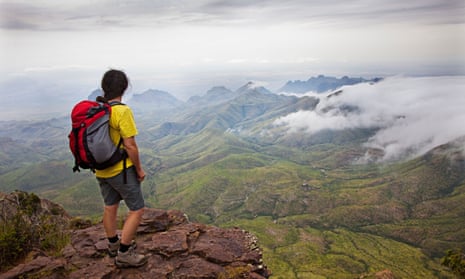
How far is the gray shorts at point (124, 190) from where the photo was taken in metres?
8.90

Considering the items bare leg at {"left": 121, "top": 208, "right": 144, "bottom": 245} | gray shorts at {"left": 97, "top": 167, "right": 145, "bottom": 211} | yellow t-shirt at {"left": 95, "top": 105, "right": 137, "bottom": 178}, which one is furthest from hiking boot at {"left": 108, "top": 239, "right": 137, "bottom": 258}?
yellow t-shirt at {"left": 95, "top": 105, "right": 137, "bottom": 178}

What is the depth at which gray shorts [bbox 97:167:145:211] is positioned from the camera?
8898 mm

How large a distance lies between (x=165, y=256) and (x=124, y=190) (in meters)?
3.90

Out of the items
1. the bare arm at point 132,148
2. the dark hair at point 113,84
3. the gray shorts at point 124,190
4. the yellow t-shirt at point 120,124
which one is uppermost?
the dark hair at point 113,84

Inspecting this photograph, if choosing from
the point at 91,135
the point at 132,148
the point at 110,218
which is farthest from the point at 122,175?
the point at 110,218

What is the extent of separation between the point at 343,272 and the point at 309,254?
92.1 feet

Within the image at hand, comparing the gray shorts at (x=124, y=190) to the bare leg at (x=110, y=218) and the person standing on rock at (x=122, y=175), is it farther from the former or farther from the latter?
the bare leg at (x=110, y=218)

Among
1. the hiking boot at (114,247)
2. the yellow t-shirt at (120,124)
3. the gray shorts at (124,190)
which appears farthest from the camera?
the hiking boot at (114,247)

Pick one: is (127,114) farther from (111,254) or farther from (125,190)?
(111,254)

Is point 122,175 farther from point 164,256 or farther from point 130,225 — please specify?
point 164,256

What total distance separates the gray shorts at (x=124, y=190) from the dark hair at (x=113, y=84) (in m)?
2.43

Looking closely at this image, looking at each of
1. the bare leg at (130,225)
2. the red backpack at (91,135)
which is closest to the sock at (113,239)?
the bare leg at (130,225)

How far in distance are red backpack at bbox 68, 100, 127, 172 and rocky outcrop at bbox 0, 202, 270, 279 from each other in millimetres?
4194

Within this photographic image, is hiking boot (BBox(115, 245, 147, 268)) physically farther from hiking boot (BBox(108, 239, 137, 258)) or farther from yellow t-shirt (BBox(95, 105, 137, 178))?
yellow t-shirt (BBox(95, 105, 137, 178))
